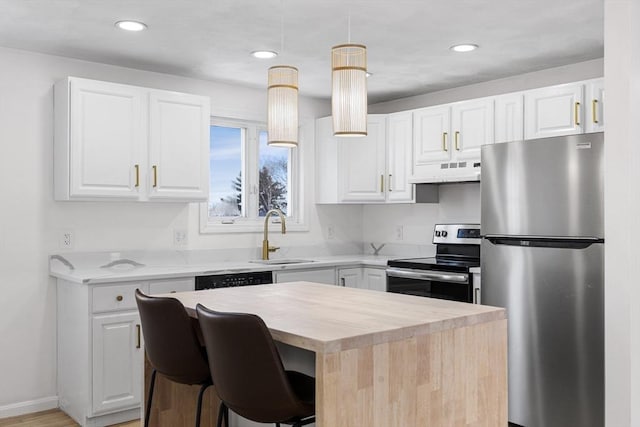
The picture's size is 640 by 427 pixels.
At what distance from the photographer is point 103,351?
139 inches

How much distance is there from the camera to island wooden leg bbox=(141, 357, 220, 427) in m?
2.88

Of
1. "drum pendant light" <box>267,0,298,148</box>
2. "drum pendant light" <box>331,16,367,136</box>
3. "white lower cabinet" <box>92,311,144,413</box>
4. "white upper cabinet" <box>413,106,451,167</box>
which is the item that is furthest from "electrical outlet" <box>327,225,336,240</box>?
"drum pendant light" <box>331,16,367,136</box>

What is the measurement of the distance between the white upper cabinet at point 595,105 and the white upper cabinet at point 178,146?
8.24ft

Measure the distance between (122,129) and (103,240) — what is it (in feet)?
2.59

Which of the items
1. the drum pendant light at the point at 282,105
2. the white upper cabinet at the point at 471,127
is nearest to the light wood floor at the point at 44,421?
the drum pendant light at the point at 282,105

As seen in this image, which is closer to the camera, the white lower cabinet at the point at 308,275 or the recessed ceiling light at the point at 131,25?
the recessed ceiling light at the point at 131,25

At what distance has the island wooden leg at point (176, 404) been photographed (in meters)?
2.88

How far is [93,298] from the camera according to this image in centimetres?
346

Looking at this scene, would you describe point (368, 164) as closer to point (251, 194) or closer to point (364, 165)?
point (364, 165)

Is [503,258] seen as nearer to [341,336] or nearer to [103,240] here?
[341,336]

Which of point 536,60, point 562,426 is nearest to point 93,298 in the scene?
point 562,426

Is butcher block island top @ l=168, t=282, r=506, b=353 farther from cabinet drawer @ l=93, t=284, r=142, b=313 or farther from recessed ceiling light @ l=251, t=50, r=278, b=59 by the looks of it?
recessed ceiling light @ l=251, t=50, r=278, b=59

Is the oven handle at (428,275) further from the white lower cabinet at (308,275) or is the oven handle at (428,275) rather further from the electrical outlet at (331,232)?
the electrical outlet at (331,232)

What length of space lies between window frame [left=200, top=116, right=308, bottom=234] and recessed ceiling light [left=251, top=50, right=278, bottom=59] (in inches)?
38.7
